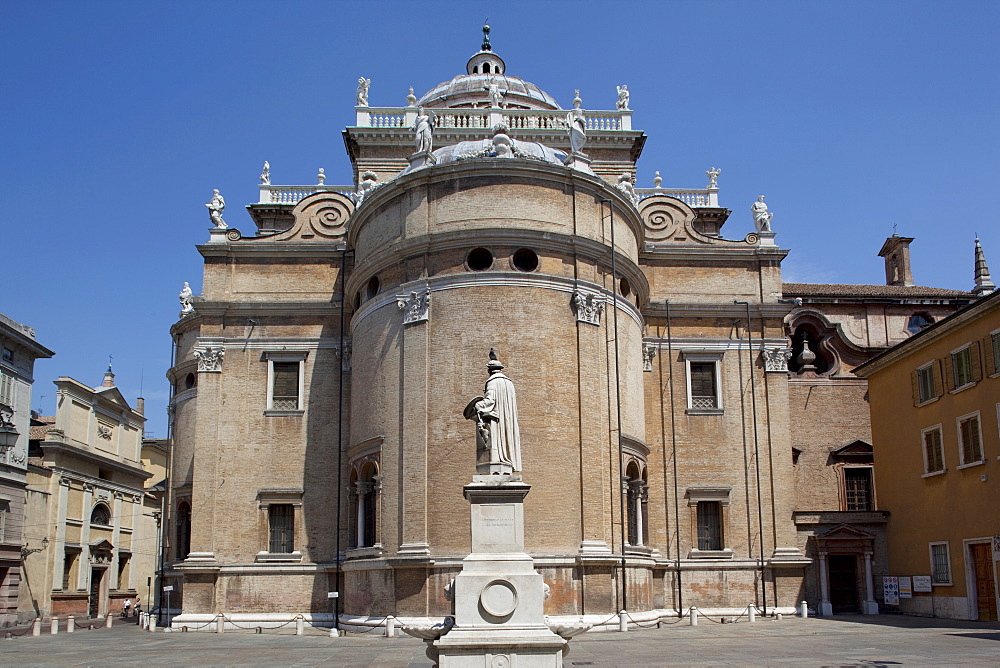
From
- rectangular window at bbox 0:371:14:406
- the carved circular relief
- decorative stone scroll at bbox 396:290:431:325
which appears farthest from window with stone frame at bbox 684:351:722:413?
rectangular window at bbox 0:371:14:406

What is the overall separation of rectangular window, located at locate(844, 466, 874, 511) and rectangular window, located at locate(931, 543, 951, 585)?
662 centimetres

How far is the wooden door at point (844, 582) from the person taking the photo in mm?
34219

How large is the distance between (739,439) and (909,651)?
13.9 metres

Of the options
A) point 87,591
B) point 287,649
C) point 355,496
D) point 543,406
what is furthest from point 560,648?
point 87,591

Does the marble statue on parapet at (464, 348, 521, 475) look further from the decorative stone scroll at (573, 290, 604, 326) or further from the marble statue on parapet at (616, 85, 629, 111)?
the marble statue on parapet at (616, 85, 629, 111)

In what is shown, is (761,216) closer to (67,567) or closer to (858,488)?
(858,488)

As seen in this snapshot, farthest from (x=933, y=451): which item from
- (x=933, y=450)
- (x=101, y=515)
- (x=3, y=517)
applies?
(x=101, y=515)

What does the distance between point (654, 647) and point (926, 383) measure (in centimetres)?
1673

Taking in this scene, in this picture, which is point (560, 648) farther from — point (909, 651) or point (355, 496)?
point (355, 496)

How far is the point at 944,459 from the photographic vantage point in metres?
31.1

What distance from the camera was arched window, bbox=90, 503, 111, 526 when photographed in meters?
48.5

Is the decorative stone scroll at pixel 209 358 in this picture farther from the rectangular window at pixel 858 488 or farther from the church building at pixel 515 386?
the rectangular window at pixel 858 488

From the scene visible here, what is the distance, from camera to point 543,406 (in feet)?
89.4

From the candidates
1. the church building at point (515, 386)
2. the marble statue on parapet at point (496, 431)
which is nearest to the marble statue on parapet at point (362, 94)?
the church building at point (515, 386)
